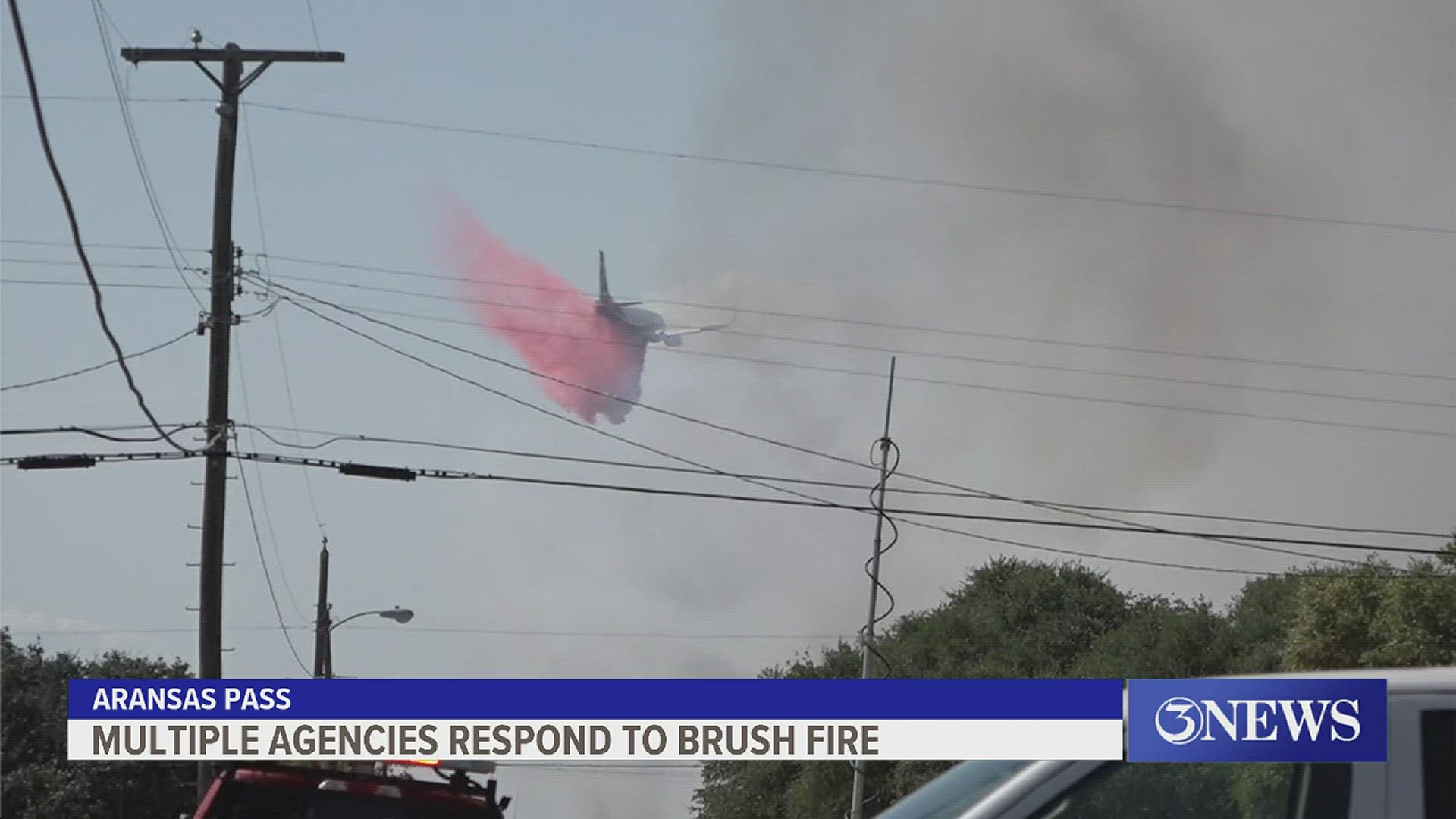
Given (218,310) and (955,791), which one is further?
(218,310)

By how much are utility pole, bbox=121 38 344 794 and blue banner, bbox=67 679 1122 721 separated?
12.2 metres

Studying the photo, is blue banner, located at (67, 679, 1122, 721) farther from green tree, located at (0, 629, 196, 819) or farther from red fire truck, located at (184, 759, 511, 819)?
green tree, located at (0, 629, 196, 819)

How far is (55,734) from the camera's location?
71312 millimetres

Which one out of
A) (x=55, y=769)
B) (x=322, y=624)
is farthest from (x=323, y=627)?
(x=55, y=769)

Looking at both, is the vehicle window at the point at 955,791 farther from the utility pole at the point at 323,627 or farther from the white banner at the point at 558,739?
the utility pole at the point at 323,627

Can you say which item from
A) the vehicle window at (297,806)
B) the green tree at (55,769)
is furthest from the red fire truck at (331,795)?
the green tree at (55,769)

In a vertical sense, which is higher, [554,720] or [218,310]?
[218,310]

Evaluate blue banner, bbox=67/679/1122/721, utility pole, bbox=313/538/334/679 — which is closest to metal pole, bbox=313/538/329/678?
utility pole, bbox=313/538/334/679

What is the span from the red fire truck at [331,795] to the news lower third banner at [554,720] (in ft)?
2.03

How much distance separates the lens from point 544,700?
11.9 m

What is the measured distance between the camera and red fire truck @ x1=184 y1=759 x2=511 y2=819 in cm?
948

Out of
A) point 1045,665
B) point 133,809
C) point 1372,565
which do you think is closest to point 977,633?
point 1045,665

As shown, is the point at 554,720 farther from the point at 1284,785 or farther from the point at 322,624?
the point at 322,624

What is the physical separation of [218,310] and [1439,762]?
2467 centimetres
